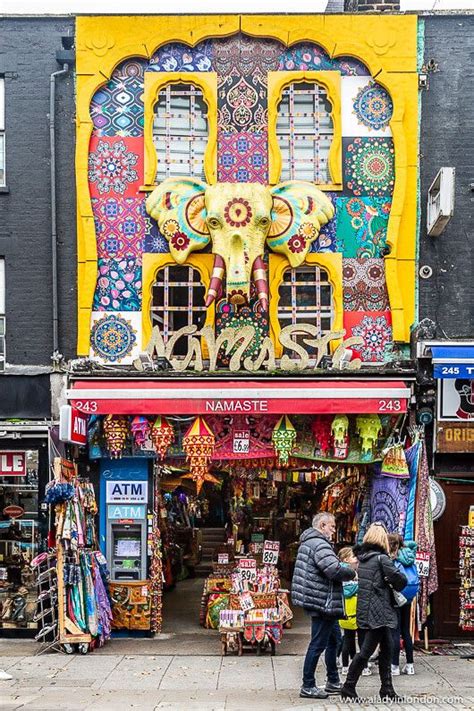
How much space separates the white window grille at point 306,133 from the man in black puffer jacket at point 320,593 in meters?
6.07

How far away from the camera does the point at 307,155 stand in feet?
47.3

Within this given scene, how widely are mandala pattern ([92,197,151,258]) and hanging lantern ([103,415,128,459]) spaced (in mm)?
2414

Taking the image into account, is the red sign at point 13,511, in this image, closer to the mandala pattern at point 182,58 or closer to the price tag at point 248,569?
the price tag at point 248,569

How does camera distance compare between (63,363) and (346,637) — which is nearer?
(346,637)

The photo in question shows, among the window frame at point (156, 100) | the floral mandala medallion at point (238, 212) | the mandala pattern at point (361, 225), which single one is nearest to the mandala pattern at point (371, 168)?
the mandala pattern at point (361, 225)

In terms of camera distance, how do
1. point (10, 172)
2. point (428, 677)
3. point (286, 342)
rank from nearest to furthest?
point (428, 677), point (286, 342), point (10, 172)

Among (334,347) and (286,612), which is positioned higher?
(334,347)

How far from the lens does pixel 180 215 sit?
14.0 metres

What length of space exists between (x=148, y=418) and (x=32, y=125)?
4.70 meters

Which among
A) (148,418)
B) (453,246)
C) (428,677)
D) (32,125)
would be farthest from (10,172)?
(428,677)

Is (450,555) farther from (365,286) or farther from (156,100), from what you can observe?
(156,100)

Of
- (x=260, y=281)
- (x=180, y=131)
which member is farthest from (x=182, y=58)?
(x=260, y=281)

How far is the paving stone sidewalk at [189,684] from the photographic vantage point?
9.95 m

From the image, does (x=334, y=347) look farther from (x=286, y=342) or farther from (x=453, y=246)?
(x=453, y=246)
